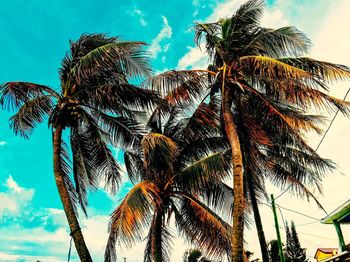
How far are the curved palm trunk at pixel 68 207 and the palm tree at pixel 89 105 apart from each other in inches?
1.1

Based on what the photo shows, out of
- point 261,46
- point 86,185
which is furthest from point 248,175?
point 86,185

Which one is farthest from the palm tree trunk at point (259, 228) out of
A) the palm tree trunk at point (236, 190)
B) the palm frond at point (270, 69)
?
the palm frond at point (270, 69)

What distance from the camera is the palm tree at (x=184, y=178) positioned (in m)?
12.1

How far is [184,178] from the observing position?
13.0m

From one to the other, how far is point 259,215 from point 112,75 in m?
6.95

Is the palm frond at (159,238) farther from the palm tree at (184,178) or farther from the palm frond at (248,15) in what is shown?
the palm frond at (248,15)

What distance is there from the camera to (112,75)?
13375 mm

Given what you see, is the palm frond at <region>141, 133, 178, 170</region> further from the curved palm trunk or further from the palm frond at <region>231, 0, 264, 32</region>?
the palm frond at <region>231, 0, 264, 32</region>

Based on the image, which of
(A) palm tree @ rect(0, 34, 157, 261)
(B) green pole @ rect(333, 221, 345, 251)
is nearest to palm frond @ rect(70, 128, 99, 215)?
(A) palm tree @ rect(0, 34, 157, 261)

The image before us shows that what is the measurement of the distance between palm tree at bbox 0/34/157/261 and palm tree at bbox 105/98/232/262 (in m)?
0.98

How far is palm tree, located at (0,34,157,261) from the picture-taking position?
12354mm

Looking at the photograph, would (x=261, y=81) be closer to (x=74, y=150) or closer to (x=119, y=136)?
(x=119, y=136)

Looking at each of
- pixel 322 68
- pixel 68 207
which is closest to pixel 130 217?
pixel 68 207

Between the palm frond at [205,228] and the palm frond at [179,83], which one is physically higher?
the palm frond at [179,83]
